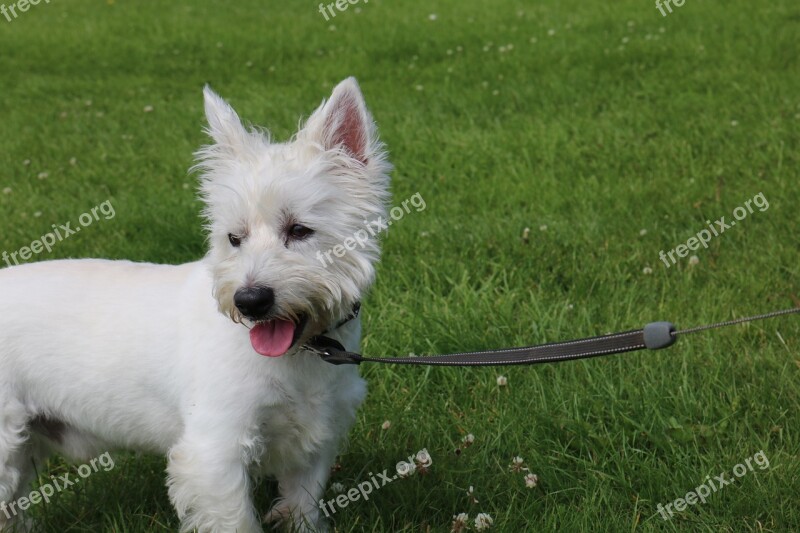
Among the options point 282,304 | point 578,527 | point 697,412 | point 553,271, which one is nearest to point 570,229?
point 553,271

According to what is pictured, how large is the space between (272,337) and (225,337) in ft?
0.75

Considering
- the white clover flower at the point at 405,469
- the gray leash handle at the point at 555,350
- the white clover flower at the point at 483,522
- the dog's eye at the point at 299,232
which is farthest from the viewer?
the white clover flower at the point at 405,469

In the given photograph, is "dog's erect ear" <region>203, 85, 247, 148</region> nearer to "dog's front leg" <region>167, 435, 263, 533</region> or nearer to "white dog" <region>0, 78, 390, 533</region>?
"white dog" <region>0, 78, 390, 533</region>

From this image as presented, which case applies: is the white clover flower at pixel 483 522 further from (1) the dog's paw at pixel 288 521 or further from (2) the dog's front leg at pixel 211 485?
(2) the dog's front leg at pixel 211 485

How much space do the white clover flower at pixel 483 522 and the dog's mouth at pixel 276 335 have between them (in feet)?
3.24

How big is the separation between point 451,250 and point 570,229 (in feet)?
2.50

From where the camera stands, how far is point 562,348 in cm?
277

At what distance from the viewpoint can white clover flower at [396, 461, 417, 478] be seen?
3758mm

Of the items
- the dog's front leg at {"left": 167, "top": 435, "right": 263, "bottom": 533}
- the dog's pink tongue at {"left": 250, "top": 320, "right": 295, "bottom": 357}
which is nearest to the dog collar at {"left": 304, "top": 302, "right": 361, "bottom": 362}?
the dog's pink tongue at {"left": 250, "top": 320, "right": 295, "bottom": 357}

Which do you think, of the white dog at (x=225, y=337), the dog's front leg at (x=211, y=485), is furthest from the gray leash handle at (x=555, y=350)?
the dog's front leg at (x=211, y=485)

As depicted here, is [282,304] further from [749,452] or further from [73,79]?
[73,79]

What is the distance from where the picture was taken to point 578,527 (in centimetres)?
340

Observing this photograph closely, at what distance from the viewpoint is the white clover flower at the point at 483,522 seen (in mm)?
3475

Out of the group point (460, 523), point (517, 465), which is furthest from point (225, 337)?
point (517, 465)
